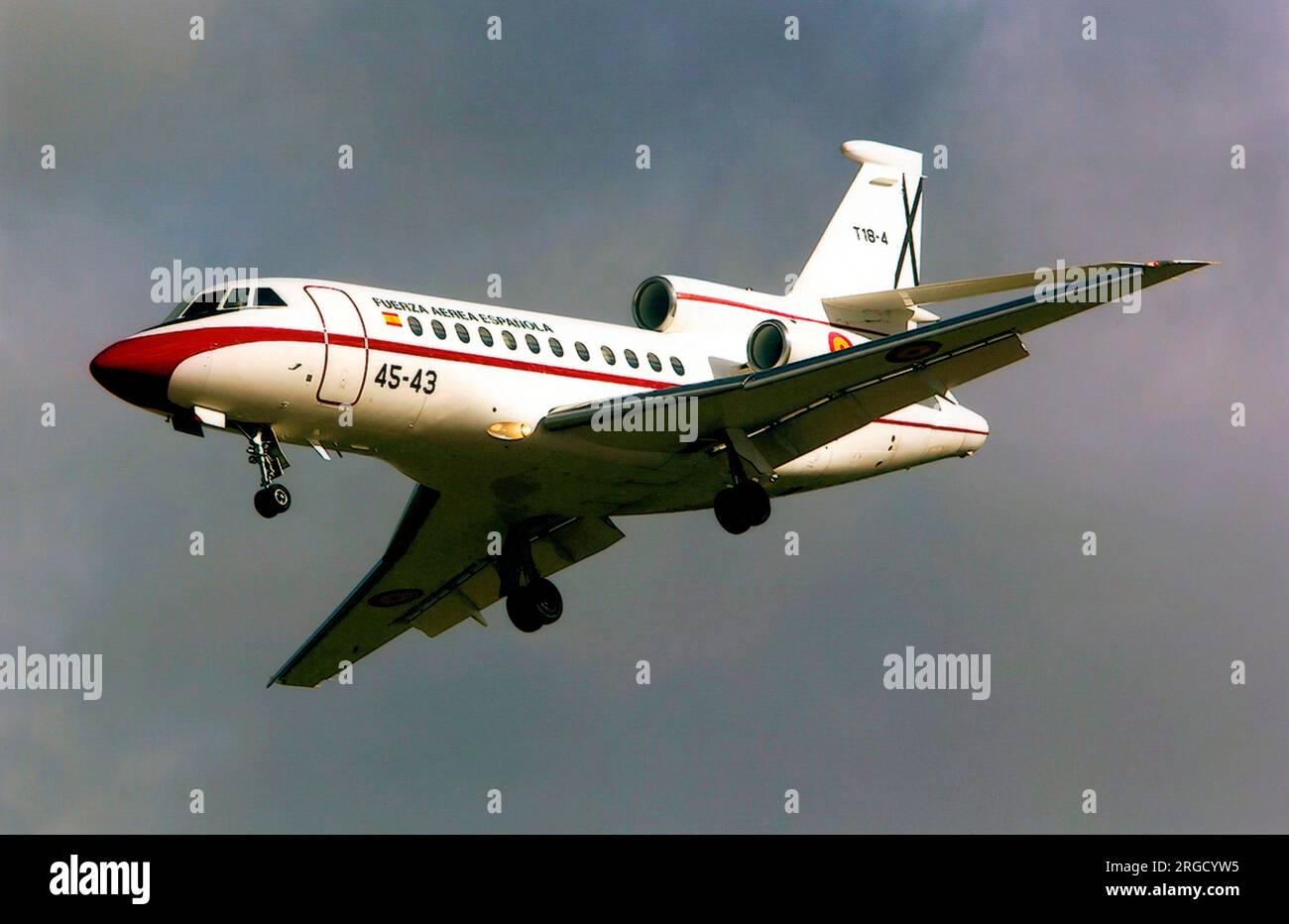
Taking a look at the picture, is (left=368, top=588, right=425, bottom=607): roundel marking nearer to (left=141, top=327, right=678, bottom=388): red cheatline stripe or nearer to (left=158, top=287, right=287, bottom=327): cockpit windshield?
(left=141, top=327, right=678, bottom=388): red cheatline stripe

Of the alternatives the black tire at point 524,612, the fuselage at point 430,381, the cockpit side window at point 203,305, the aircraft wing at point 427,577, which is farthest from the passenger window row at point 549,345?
the black tire at point 524,612

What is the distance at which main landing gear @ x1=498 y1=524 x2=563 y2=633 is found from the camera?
3356 centimetres

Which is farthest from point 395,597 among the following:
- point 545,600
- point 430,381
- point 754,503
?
point 754,503

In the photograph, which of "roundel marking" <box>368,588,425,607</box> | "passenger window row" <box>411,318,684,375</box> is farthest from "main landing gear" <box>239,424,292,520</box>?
"roundel marking" <box>368,588,425,607</box>

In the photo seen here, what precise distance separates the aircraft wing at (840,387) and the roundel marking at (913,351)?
1cm

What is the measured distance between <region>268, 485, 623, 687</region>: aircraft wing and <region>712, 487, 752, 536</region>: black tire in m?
3.71

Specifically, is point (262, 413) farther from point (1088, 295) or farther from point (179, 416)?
point (1088, 295)

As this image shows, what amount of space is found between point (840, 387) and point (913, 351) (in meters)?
1.30

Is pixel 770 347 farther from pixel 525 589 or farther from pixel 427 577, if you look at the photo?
pixel 427 577

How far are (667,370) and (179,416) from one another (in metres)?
7.28

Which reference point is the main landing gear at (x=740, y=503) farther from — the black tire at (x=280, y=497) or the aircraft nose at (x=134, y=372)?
the aircraft nose at (x=134, y=372)

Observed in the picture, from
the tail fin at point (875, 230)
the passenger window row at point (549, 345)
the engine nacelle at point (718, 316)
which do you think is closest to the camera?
the passenger window row at point (549, 345)

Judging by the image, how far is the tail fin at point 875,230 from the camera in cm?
3666
